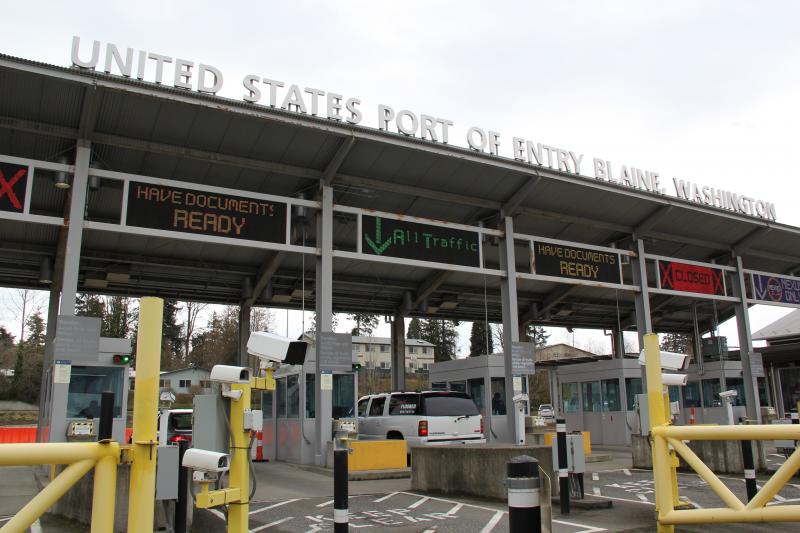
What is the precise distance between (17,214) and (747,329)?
21552mm

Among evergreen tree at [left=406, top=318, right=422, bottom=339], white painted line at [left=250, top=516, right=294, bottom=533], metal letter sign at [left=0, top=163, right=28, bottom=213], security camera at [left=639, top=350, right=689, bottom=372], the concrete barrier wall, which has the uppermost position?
evergreen tree at [left=406, top=318, right=422, bottom=339]

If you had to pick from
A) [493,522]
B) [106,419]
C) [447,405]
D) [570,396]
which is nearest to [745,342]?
[570,396]

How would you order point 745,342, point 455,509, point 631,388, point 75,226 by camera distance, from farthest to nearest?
point 631,388
point 745,342
point 75,226
point 455,509

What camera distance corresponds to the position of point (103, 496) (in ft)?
12.4

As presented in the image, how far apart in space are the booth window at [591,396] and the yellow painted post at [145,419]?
2238cm

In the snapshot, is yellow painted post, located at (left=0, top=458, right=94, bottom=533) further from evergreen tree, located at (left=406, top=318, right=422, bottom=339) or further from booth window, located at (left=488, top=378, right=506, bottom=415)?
evergreen tree, located at (left=406, top=318, right=422, bottom=339)

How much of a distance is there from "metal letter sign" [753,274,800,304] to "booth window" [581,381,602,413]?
628 cm

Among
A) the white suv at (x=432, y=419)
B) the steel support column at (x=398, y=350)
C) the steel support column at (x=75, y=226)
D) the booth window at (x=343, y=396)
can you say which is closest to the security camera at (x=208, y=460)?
the steel support column at (x=75, y=226)

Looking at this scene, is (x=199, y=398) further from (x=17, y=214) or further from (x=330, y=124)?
(x=330, y=124)

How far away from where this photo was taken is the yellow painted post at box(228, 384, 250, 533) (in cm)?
478

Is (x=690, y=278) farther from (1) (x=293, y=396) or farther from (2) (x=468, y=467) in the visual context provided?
(2) (x=468, y=467)

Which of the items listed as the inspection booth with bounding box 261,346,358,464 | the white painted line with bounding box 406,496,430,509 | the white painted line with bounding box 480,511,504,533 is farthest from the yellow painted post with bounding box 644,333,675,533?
the inspection booth with bounding box 261,346,358,464

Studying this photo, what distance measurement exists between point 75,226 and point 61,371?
2.72 meters

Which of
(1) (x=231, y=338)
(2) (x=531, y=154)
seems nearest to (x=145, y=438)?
(2) (x=531, y=154)
